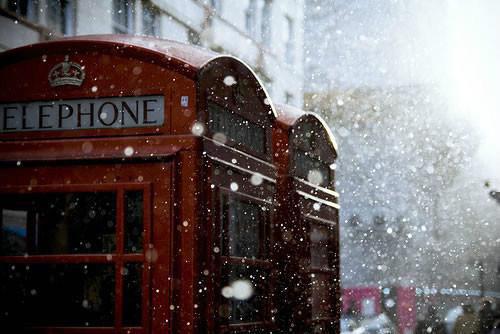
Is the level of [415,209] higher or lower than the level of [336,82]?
lower

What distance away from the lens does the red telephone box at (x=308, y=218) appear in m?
6.31

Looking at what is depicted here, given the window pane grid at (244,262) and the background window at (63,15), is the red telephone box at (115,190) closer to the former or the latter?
the window pane grid at (244,262)

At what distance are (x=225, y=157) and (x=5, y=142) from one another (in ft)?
4.04

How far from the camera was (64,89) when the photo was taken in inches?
184

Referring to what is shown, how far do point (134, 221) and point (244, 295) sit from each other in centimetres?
106

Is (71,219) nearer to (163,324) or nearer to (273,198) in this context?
(163,324)

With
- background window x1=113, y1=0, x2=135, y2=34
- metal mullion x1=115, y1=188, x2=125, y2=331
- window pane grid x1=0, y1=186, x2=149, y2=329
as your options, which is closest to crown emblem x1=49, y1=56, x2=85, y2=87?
window pane grid x1=0, y1=186, x2=149, y2=329

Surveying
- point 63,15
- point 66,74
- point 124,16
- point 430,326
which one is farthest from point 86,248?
point 430,326

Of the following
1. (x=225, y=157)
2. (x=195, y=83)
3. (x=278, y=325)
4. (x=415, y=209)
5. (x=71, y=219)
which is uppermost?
(x=415, y=209)

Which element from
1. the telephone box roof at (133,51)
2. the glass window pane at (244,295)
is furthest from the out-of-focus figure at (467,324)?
the telephone box roof at (133,51)

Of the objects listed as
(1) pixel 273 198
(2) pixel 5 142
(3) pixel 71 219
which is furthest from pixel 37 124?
(1) pixel 273 198

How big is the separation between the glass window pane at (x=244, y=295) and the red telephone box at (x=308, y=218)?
635 mm

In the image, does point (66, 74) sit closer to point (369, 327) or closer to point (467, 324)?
point (467, 324)

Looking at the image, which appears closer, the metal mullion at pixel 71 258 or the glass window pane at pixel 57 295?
the metal mullion at pixel 71 258
